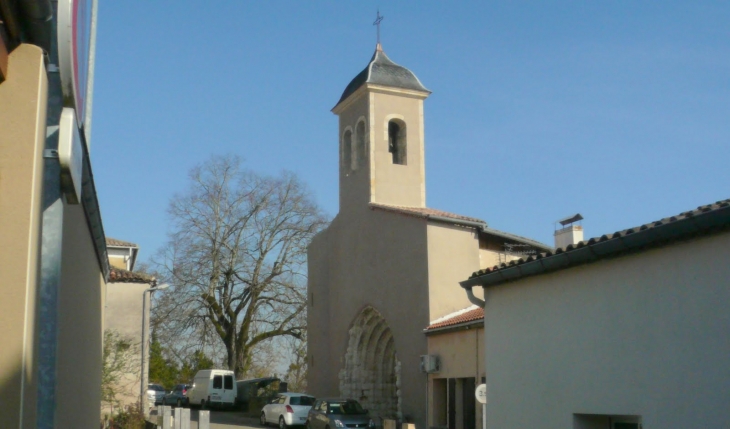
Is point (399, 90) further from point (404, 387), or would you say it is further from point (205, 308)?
point (205, 308)

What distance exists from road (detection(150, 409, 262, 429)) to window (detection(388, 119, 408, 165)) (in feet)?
37.1

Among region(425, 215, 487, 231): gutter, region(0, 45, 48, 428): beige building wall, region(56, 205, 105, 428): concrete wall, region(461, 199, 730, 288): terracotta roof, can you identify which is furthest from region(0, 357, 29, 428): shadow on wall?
region(425, 215, 487, 231): gutter

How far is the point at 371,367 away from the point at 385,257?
14.9ft

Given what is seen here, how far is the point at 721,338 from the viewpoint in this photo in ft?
25.5

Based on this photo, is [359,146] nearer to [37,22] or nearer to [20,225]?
[37,22]

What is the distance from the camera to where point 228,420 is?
3050 centimetres

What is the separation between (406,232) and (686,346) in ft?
60.7

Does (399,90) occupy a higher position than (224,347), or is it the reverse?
(399,90)

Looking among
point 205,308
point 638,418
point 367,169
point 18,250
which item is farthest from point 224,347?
point 18,250

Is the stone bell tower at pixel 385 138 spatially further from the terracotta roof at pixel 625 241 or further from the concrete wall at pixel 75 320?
the concrete wall at pixel 75 320

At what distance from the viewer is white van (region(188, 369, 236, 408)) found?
116ft

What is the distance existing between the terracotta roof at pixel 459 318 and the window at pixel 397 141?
7.50 metres

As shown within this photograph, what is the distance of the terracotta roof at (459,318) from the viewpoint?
21.2 m

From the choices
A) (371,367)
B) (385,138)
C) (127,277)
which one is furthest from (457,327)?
(127,277)
